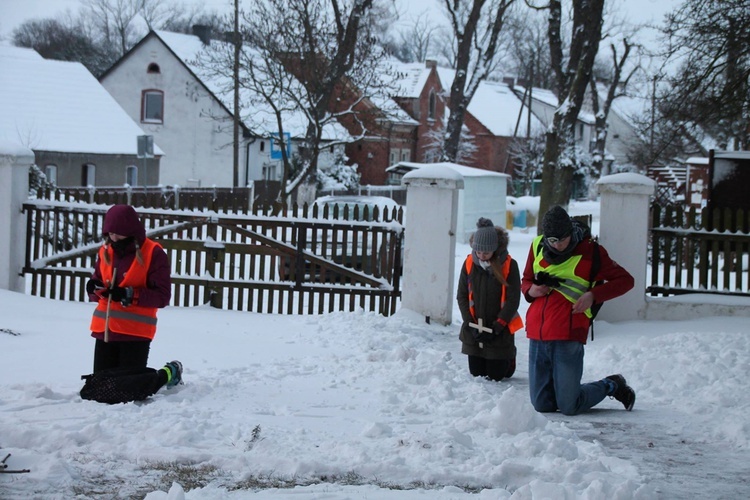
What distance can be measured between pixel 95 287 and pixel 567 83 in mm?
17564

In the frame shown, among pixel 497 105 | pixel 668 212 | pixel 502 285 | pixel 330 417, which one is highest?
pixel 497 105

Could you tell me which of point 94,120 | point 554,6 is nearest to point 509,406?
point 554,6

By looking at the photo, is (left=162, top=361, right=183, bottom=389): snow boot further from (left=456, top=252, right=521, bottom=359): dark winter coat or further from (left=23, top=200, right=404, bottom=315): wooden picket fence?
(left=23, top=200, right=404, bottom=315): wooden picket fence

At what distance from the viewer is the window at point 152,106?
48750mm

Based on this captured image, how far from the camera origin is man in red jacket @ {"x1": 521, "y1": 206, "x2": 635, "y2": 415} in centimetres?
759

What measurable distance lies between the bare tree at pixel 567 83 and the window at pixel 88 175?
69.5 feet

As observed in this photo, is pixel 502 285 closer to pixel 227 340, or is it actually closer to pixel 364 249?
pixel 227 340

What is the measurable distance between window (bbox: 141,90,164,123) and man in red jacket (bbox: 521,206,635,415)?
141 ft

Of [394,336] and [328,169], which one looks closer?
[394,336]

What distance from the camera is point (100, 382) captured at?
23.2 ft

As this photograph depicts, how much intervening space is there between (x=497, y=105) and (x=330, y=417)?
64120 mm

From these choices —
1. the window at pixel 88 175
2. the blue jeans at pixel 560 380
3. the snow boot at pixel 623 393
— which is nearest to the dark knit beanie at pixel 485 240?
A: the blue jeans at pixel 560 380

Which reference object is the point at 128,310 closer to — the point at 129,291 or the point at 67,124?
the point at 129,291

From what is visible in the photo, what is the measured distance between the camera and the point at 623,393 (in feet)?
26.5
